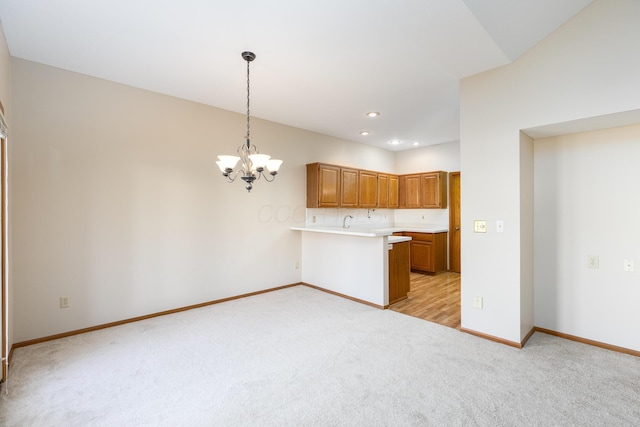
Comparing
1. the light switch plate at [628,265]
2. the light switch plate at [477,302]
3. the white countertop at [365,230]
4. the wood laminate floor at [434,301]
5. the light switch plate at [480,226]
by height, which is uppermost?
the light switch plate at [480,226]

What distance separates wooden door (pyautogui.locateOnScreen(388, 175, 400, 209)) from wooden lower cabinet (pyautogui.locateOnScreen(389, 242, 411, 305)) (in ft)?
7.39

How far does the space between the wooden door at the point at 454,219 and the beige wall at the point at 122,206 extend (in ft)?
12.2

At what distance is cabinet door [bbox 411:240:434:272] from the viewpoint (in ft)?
19.1

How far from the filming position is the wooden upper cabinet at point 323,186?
16.2 ft

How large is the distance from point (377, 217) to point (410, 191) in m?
0.90

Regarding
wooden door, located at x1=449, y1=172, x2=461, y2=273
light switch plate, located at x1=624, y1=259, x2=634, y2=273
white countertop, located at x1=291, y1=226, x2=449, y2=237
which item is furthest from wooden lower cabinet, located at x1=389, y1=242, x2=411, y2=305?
wooden door, located at x1=449, y1=172, x2=461, y2=273

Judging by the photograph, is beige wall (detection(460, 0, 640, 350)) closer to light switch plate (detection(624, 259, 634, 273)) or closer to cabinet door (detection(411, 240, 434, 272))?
light switch plate (detection(624, 259, 634, 273))

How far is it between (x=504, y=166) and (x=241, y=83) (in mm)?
2815

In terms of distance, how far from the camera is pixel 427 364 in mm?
2475

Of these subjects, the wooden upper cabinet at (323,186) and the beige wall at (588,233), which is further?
the wooden upper cabinet at (323,186)

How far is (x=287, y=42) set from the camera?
2.51 meters

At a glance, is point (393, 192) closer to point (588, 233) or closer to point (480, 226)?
point (480, 226)

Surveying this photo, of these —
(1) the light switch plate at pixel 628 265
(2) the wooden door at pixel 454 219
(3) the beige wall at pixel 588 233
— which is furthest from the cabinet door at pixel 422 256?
(1) the light switch plate at pixel 628 265

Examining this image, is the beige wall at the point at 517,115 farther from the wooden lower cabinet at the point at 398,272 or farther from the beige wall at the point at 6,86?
the beige wall at the point at 6,86
